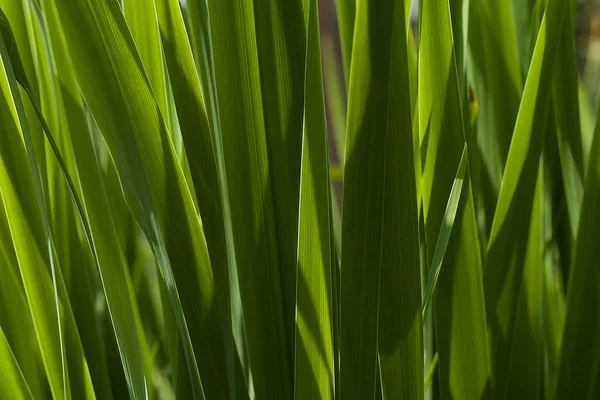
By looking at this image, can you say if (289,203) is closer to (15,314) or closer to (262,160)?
(262,160)

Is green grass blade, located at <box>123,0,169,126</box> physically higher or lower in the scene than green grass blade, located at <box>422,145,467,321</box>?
higher

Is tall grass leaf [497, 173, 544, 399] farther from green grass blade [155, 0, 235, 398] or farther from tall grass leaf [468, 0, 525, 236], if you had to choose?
green grass blade [155, 0, 235, 398]

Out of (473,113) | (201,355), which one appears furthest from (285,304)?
(473,113)

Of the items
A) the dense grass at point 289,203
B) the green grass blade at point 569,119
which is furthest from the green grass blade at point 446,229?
the green grass blade at point 569,119

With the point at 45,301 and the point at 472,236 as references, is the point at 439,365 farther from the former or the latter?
the point at 45,301

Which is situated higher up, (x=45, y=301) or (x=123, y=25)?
(x=123, y=25)

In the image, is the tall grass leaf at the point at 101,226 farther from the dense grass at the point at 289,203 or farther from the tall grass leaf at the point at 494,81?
the tall grass leaf at the point at 494,81

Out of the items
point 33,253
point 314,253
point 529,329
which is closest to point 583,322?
point 529,329

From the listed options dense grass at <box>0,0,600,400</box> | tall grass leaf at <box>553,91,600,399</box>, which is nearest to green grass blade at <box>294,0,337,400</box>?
dense grass at <box>0,0,600,400</box>
